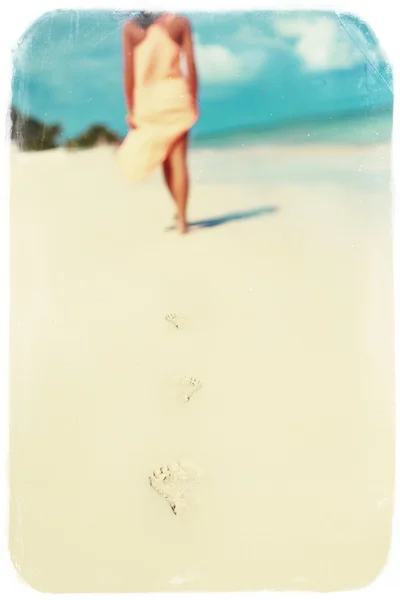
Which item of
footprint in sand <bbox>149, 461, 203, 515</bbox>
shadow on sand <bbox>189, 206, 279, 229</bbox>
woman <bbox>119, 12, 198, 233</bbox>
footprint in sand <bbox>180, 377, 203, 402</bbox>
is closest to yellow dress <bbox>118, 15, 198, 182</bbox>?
woman <bbox>119, 12, 198, 233</bbox>

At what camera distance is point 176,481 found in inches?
32.1

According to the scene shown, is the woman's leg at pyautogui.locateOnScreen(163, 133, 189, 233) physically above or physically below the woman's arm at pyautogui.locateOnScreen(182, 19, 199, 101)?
below

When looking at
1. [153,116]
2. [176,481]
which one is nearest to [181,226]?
[153,116]

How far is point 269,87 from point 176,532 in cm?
74

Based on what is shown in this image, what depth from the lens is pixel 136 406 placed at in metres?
0.82

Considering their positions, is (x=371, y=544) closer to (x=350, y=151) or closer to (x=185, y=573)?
(x=185, y=573)

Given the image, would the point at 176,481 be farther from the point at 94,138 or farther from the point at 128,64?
the point at 128,64

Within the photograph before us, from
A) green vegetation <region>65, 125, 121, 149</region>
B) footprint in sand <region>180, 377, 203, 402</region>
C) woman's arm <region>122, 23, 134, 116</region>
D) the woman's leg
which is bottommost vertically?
footprint in sand <region>180, 377, 203, 402</region>

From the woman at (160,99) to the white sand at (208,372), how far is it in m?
0.03

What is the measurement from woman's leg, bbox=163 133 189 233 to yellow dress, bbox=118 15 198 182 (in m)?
0.01

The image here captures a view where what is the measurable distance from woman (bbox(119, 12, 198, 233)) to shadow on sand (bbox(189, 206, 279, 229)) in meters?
0.02

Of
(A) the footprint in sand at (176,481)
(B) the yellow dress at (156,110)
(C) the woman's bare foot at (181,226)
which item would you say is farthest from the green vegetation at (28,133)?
(A) the footprint in sand at (176,481)

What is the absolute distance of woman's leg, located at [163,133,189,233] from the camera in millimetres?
833

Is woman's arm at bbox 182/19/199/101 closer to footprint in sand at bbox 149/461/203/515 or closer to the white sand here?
the white sand
